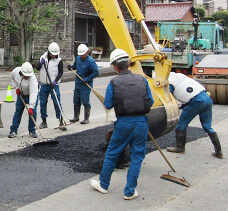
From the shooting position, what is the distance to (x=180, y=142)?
7617mm

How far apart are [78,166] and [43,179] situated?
0.77 metres

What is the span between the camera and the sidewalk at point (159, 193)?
5074 mm

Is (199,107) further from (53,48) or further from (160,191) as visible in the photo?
(53,48)

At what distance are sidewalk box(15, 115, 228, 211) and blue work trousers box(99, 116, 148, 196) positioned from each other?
0.26m

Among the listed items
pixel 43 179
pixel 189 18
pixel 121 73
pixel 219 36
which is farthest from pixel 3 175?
pixel 189 18

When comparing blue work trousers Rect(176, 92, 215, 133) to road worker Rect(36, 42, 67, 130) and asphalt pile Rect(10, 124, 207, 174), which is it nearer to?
asphalt pile Rect(10, 124, 207, 174)

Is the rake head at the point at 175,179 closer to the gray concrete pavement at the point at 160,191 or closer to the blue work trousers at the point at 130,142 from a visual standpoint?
the gray concrete pavement at the point at 160,191

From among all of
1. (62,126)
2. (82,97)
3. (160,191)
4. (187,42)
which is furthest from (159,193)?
(187,42)

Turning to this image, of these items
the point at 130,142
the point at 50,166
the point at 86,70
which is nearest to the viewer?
the point at 130,142

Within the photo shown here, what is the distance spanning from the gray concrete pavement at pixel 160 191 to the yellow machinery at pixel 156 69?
2.10ft

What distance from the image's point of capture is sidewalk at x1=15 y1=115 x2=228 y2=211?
5074mm

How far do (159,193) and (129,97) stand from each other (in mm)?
1320

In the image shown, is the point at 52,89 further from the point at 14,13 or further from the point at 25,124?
the point at 14,13

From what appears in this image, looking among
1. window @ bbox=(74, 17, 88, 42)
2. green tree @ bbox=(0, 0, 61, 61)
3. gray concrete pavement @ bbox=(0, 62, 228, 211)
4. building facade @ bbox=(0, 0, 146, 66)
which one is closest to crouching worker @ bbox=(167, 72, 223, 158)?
gray concrete pavement @ bbox=(0, 62, 228, 211)
